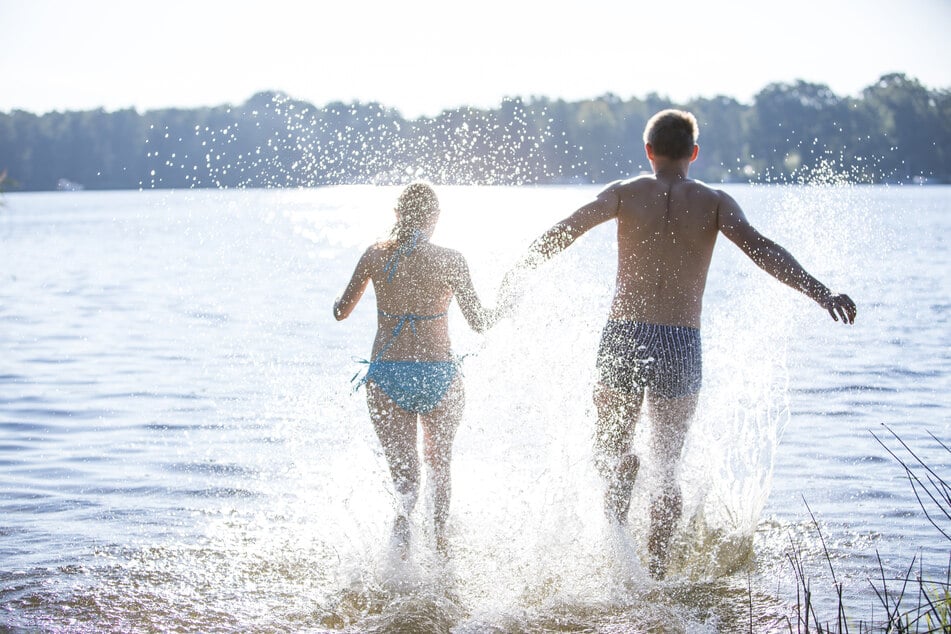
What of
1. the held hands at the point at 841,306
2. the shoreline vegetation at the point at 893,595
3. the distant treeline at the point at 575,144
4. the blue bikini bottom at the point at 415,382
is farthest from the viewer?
the distant treeline at the point at 575,144

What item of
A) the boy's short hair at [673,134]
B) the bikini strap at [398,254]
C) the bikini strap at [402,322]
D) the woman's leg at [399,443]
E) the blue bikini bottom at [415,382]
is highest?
the boy's short hair at [673,134]

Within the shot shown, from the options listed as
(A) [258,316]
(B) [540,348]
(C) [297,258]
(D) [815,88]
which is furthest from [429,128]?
(D) [815,88]

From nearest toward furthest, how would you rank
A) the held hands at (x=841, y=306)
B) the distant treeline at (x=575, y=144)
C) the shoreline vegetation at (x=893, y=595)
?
1. the shoreline vegetation at (x=893, y=595)
2. the held hands at (x=841, y=306)
3. the distant treeline at (x=575, y=144)

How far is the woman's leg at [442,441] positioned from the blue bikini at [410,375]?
0.05 m

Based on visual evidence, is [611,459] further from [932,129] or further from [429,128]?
[932,129]

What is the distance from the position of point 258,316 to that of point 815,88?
182 ft

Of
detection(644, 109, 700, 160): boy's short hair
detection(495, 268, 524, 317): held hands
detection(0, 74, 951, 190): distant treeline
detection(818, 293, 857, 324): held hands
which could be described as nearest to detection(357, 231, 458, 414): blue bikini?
detection(495, 268, 524, 317): held hands

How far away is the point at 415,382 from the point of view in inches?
180

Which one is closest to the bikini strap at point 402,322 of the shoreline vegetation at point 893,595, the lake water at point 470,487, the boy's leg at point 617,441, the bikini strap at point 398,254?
the bikini strap at point 398,254

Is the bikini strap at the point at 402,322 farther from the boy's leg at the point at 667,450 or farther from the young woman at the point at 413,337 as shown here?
the boy's leg at the point at 667,450

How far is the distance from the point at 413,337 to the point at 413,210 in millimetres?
610

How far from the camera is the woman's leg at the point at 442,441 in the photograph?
4602 mm

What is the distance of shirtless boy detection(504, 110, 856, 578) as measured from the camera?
438 centimetres

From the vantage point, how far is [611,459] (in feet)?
14.9
